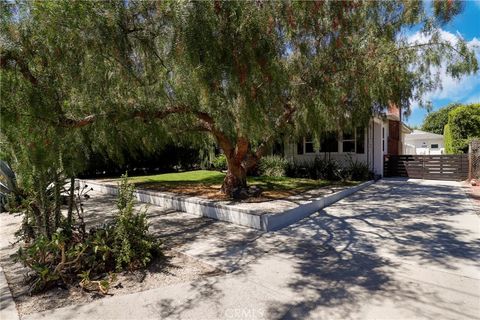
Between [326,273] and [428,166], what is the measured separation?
44.3 feet

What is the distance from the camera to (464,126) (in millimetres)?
17422

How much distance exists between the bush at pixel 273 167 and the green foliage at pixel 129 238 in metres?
10.9

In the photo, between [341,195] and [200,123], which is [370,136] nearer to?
[341,195]

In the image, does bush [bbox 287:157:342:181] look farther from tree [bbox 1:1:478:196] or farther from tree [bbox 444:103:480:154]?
tree [bbox 444:103:480:154]

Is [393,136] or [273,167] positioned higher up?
[393,136]

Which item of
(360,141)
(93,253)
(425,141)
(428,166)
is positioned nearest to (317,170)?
(360,141)

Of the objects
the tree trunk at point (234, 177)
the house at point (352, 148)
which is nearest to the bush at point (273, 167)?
the house at point (352, 148)

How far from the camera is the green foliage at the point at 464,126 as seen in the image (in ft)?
55.8

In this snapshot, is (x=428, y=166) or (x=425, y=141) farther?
(x=425, y=141)

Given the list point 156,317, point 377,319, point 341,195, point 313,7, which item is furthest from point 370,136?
point 156,317

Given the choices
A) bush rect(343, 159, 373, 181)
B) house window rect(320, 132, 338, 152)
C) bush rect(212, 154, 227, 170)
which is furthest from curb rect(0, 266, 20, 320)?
bush rect(212, 154, 227, 170)

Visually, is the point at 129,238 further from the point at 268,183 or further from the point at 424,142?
the point at 424,142

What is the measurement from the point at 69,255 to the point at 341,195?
26.8 feet

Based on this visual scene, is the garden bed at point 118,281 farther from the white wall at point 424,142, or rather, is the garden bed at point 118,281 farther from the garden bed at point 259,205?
the white wall at point 424,142
